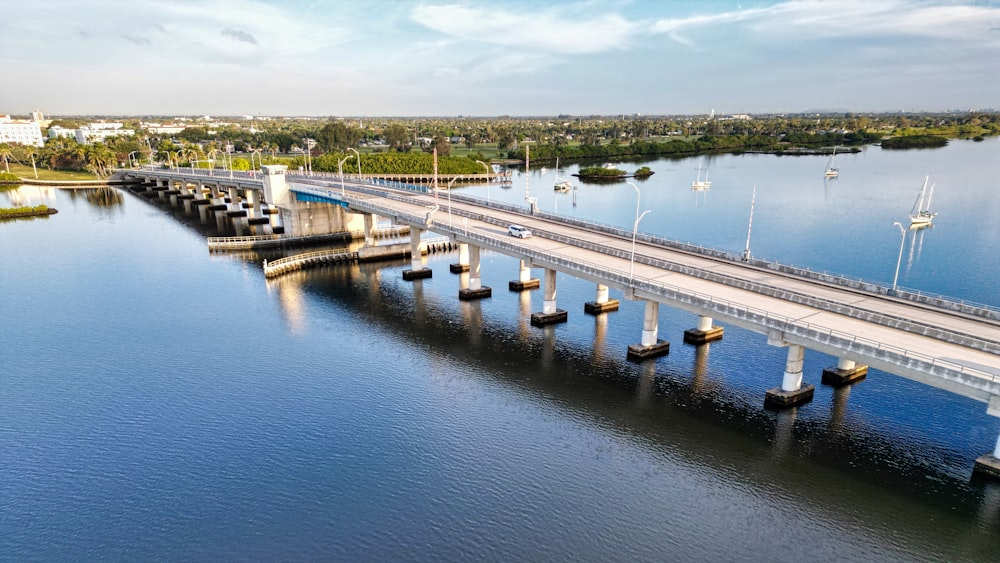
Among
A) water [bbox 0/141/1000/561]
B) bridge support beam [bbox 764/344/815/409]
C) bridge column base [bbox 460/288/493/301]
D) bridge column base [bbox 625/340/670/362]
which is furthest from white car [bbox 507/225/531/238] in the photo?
bridge support beam [bbox 764/344/815/409]

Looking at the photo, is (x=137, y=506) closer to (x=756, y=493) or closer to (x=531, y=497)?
(x=531, y=497)

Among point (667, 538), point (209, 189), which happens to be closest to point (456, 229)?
point (667, 538)

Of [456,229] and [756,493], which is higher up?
[456,229]

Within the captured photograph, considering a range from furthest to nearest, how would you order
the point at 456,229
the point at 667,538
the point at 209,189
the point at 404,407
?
the point at 209,189 → the point at 456,229 → the point at 404,407 → the point at 667,538

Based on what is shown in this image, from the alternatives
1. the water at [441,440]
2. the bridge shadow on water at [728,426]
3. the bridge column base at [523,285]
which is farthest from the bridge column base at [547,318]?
the bridge column base at [523,285]

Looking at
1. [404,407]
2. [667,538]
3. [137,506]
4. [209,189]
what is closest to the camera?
[667,538]

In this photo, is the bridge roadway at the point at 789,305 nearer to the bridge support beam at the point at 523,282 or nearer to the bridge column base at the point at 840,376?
the bridge support beam at the point at 523,282
